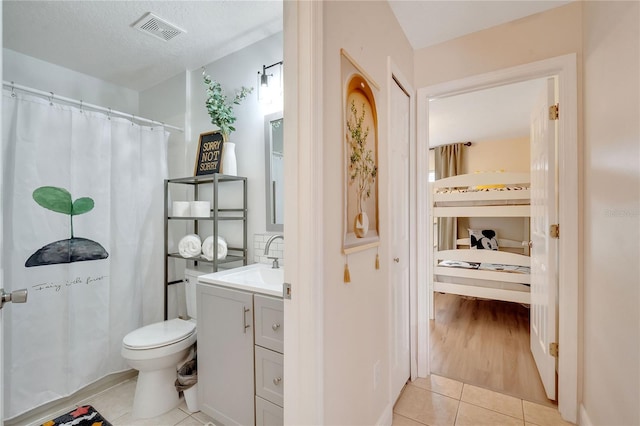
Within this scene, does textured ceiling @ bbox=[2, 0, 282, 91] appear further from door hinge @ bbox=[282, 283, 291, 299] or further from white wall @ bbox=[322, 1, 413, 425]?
door hinge @ bbox=[282, 283, 291, 299]

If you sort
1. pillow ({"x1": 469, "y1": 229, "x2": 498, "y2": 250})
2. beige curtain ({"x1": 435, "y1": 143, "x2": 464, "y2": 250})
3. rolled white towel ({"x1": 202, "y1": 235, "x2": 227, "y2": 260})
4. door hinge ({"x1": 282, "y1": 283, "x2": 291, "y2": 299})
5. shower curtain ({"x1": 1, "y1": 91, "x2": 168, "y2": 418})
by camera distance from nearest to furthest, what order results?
door hinge ({"x1": 282, "y1": 283, "x2": 291, "y2": 299})
shower curtain ({"x1": 1, "y1": 91, "x2": 168, "y2": 418})
rolled white towel ({"x1": 202, "y1": 235, "x2": 227, "y2": 260})
pillow ({"x1": 469, "y1": 229, "x2": 498, "y2": 250})
beige curtain ({"x1": 435, "y1": 143, "x2": 464, "y2": 250})

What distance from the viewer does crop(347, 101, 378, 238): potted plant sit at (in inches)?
52.4

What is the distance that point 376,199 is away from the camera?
5.03 feet

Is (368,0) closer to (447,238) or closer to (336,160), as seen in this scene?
(336,160)

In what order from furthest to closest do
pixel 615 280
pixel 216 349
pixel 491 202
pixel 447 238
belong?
pixel 447 238 < pixel 491 202 < pixel 216 349 < pixel 615 280

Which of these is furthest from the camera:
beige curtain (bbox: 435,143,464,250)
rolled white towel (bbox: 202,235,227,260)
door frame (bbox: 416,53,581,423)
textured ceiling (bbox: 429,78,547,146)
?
beige curtain (bbox: 435,143,464,250)

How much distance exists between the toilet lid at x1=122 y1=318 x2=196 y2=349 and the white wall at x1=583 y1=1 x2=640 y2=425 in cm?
220

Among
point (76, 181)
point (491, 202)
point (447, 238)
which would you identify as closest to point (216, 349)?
point (76, 181)

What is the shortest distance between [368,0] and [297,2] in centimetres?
59

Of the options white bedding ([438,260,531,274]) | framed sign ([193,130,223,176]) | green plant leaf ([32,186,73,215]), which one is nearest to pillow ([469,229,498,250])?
white bedding ([438,260,531,274])

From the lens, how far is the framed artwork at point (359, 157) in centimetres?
128

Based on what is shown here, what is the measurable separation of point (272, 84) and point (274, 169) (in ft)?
2.01

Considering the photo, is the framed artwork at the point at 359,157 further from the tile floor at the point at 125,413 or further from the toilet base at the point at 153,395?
the toilet base at the point at 153,395

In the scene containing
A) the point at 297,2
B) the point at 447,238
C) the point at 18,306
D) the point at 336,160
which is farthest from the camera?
the point at 447,238
